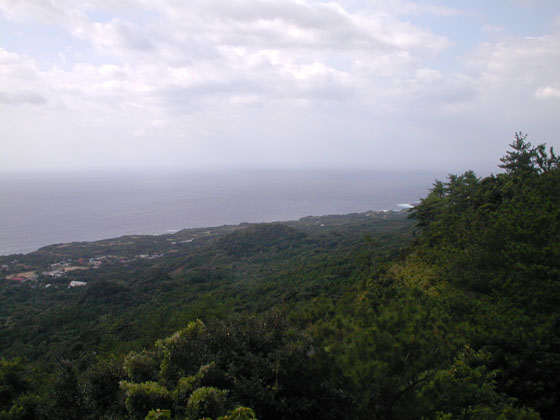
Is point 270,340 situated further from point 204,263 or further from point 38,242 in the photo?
point 38,242

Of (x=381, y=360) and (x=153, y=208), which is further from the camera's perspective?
(x=153, y=208)

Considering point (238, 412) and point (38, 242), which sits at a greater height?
point (238, 412)

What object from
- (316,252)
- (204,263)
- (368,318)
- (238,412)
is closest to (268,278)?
(316,252)

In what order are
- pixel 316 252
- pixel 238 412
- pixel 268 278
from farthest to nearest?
pixel 316 252, pixel 268 278, pixel 238 412

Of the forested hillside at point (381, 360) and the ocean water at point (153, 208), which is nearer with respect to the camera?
the forested hillside at point (381, 360)

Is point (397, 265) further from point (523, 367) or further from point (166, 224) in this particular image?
point (166, 224)

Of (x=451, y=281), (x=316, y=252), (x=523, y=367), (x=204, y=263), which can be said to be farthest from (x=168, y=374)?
(x=204, y=263)

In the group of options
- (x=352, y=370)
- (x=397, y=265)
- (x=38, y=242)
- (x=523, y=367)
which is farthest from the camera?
(x=38, y=242)

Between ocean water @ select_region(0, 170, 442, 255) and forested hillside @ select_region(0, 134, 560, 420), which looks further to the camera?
ocean water @ select_region(0, 170, 442, 255)

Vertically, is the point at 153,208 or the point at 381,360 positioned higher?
the point at 381,360

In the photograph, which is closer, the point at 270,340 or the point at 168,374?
the point at 168,374

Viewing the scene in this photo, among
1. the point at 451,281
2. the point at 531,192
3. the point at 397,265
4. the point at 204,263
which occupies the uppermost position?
the point at 531,192
